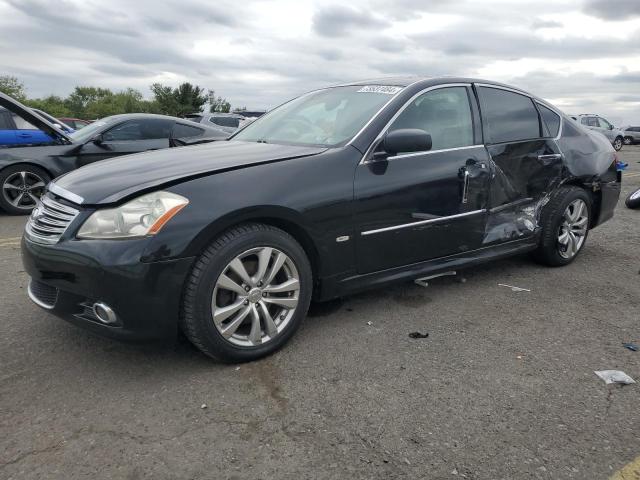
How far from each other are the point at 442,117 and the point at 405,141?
720 mm

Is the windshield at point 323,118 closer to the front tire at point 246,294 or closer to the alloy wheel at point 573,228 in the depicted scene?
the front tire at point 246,294

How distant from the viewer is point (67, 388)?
261 cm

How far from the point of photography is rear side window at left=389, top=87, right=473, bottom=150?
3555 mm

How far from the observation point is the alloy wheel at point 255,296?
2.73 metres

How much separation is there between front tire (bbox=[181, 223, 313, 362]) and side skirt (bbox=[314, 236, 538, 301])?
205 mm

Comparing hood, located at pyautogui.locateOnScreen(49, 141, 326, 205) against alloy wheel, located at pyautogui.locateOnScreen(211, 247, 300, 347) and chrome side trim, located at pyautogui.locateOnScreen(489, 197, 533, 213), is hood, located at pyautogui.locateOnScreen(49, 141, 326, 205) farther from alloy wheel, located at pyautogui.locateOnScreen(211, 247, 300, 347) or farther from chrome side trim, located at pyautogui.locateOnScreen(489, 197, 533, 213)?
chrome side trim, located at pyautogui.locateOnScreen(489, 197, 533, 213)

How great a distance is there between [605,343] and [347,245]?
171 cm

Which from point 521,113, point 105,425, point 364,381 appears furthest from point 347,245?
point 521,113

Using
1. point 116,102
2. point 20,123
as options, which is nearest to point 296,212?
point 20,123

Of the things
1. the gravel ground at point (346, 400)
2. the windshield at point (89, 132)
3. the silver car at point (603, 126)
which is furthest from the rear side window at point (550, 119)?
the silver car at point (603, 126)

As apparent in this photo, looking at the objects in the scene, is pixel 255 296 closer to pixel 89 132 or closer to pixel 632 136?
pixel 89 132

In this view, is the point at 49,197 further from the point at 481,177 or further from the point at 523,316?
the point at 523,316

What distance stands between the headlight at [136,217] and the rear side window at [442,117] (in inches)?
62.0

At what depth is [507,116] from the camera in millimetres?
4223
